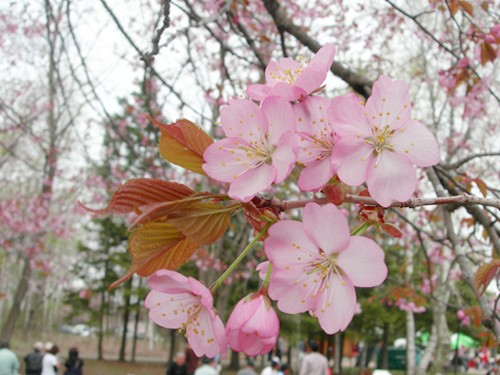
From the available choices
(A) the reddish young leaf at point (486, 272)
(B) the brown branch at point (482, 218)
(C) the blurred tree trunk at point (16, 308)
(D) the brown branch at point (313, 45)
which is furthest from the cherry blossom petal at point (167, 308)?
(C) the blurred tree trunk at point (16, 308)

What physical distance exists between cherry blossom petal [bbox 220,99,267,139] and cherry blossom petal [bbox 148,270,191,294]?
17 centimetres

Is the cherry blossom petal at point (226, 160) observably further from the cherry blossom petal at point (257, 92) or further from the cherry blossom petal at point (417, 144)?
the cherry blossom petal at point (417, 144)

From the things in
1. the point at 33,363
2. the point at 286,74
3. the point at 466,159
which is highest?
the point at 466,159

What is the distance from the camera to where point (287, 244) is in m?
0.53

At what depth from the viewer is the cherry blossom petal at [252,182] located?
52cm

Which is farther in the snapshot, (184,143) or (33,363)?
(33,363)

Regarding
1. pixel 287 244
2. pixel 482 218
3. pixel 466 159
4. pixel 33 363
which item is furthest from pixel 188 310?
pixel 33 363

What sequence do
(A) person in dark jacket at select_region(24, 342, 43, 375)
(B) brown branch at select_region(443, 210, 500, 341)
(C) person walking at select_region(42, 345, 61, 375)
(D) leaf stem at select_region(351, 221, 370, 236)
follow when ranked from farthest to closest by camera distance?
(A) person in dark jacket at select_region(24, 342, 43, 375)
(C) person walking at select_region(42, 345, 61, 375)
(B) brown branch at select_region(443, 210, 500, 341)
(D) leaf stem at select_region(351, 221, 370, 236)

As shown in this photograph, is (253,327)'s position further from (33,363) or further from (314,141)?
(33,363)

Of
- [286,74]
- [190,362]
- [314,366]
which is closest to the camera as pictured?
[286,74]

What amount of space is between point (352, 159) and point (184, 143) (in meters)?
0.18

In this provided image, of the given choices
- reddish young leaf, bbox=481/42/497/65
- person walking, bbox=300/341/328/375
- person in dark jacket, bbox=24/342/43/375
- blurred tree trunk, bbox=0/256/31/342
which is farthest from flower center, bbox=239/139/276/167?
blurred tree trunk, bbox=0/256/31/342

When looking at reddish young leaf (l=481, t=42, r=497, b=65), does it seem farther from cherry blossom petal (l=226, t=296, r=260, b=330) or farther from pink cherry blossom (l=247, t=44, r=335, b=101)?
cherry blossom petal (l=226, t=296, r=260, b=330)

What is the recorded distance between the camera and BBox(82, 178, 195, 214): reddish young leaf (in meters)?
0.52
